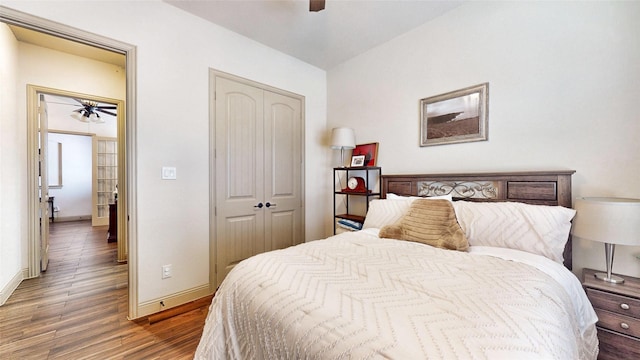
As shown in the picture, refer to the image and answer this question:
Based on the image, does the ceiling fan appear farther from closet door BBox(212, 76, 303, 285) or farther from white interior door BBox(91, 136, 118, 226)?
closet door BBox(212, 76, 303, 285)

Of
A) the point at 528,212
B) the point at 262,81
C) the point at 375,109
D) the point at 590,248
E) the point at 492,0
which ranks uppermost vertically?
the point at 492,0

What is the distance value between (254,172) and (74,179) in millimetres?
6961

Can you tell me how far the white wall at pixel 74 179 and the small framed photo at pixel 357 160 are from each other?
7089 mm

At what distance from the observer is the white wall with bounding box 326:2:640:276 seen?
5.26ft

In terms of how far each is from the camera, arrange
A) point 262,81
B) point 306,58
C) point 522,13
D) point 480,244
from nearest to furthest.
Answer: point 480,244, point 522,13, point 262,81, point 306,58

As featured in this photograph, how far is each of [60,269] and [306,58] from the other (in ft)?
13.3

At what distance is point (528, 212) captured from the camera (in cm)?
164

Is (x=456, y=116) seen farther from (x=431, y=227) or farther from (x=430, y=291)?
(x=430, y=291)

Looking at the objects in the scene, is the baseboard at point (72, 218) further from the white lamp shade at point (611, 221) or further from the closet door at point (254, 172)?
the white lamp shade at point (611, 221)

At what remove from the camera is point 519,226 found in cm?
164

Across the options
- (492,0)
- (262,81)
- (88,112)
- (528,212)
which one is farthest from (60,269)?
(492,0)

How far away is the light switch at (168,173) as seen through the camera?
2244 mm

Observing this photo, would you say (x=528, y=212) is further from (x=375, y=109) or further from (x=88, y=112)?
(x=88, y=112)

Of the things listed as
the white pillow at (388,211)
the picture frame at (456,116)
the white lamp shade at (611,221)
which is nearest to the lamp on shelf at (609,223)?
the white lamp shade at (611,221)
